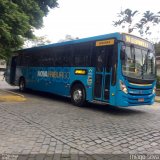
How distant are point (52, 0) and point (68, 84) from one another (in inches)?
365

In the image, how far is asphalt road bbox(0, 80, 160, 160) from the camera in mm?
4984

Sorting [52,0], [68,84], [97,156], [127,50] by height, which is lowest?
A: [97,156]

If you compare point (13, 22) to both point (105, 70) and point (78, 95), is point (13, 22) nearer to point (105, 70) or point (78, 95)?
point (78, 95)

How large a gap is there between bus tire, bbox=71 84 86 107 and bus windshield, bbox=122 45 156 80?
2.49 metres

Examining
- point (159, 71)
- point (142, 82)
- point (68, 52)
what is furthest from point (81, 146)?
point (159, 71)

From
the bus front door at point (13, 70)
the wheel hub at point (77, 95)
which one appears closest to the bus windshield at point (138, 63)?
the wheel hub at point (77, 95)

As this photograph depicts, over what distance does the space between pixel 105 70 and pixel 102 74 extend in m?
0.23

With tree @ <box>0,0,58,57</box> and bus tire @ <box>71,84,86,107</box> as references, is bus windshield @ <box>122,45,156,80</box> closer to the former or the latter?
bus tire @ <box>71,84,86,107</box>

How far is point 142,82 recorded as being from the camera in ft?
33.1

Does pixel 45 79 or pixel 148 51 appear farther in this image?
pixel 45 79

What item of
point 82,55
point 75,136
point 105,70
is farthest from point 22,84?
point 75,136

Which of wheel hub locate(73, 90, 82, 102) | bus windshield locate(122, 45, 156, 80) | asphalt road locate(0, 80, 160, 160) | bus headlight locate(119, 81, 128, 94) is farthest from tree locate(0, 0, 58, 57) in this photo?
bus headlight locate(119, 81, 128, 94)

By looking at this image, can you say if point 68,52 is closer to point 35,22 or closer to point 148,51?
point 148,51

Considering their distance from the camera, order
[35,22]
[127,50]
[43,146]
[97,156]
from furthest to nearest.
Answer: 1. [35,22]
2. [127,50]
3. [43,146]
4. [97,156]
